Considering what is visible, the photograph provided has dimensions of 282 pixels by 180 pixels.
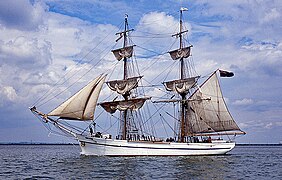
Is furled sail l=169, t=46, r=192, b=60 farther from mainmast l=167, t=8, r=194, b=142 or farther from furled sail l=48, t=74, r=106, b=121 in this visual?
furled sail l=48, t=74, r=106, b=121

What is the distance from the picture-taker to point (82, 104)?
55156 mm

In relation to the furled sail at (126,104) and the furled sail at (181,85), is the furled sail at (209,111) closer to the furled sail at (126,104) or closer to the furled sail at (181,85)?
the furled sail at (181,85)

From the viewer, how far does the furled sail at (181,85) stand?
2665 inches

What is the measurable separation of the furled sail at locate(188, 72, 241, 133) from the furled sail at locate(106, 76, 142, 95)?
10.6m

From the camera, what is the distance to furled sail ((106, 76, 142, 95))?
63438 millimetres

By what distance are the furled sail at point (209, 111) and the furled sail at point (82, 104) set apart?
17.9 m

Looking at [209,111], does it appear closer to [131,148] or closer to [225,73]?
[225,73]

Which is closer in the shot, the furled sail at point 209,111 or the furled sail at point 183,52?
the furled sail at point 209,111

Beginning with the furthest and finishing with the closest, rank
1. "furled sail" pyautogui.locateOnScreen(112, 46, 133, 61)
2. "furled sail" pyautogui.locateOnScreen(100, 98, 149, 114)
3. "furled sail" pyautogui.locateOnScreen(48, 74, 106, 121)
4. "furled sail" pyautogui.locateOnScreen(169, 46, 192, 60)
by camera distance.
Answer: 1. "furled sail" pyautogui.locateOnScreen(169, 46, 192, 60)
2. "furled sail" pyautogui.locateOnScreen(112, 46, 133, 61)
3. "furled sail" pyautogui.locateOnScreen(100, 98, 149, 114)
4. "furled sail" pyautogui.locateOnScreen(48, 74, 106, 121)

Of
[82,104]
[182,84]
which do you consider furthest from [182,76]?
[82,104]

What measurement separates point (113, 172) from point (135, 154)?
64.2ft

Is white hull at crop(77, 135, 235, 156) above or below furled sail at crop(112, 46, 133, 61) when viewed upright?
below

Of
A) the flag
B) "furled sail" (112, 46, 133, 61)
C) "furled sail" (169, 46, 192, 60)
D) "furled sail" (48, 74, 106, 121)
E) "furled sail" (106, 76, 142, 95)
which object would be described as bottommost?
"furled sail" (48, 74, 106, 121)

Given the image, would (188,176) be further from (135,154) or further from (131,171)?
(135,154)
